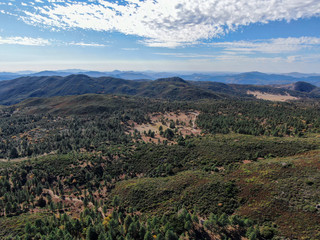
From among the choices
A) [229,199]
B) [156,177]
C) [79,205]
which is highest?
[229,199]

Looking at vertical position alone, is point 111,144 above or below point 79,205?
above

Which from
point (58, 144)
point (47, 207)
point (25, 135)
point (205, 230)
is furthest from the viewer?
point (25, 135)

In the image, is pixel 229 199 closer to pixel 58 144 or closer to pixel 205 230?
pixel 205 230

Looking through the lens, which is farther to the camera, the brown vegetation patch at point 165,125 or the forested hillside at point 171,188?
the brown vegetation patch at point 165,125

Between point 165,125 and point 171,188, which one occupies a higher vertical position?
point 165,125

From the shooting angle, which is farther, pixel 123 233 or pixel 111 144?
pixel 111 144

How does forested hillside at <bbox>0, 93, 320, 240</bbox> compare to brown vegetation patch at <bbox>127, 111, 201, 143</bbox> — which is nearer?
forested hillside at <bbox>0, 93, 320, 240</bbox>

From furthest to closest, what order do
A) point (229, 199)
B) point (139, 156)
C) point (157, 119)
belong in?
1. point (157, 119)
2. point (139, 156)
3. point (229, 199)

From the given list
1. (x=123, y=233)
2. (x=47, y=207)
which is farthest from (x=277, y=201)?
(x=47, y=207)

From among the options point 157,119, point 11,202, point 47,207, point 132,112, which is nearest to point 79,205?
point 47,207

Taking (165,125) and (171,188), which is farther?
(165,125)
